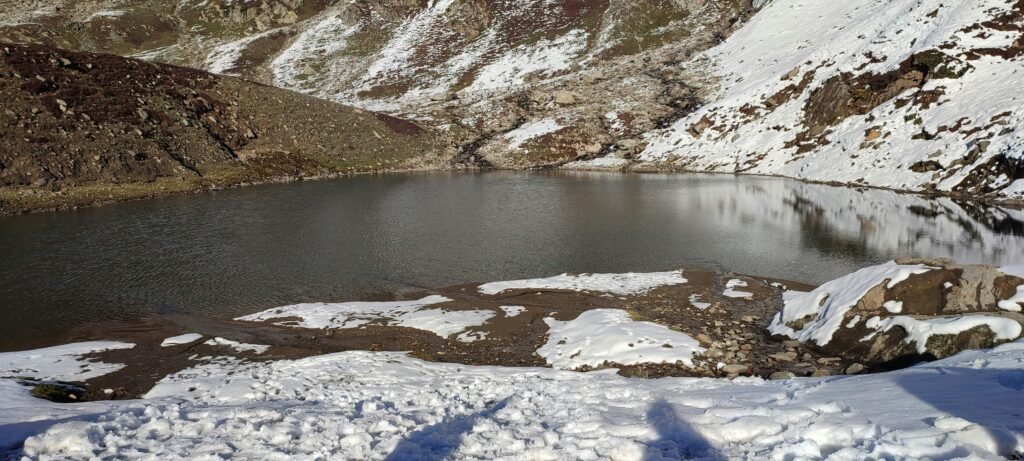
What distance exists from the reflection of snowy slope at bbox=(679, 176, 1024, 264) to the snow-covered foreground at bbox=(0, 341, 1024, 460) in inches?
823

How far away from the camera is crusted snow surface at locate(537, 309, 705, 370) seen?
49.1ft

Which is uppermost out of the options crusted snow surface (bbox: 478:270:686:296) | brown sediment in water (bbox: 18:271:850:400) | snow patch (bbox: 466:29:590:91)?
snow patch (bbox: 466:29:590:91)

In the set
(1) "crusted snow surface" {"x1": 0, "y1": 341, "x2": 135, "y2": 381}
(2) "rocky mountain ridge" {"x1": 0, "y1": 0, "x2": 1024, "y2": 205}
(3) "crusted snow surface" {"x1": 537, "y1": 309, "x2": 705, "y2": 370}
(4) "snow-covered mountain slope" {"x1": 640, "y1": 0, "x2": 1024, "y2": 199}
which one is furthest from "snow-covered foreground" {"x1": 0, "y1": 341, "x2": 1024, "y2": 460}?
(4) "snow-covered mountain slope" {"x1": 640, "y1": 0, "x2": 1024, "y2": 199}

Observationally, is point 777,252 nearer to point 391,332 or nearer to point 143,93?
point 391,332

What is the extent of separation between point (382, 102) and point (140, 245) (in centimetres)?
9480

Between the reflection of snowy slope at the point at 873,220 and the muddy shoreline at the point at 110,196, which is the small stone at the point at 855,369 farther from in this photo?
the muddy shoreline at the point at 110,196

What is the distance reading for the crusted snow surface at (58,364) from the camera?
528 inches

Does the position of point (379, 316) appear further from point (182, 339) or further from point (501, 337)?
point (182, 339)

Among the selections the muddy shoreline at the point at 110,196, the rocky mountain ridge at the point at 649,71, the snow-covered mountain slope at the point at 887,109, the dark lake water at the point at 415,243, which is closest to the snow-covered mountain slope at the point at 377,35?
the rocky mountain ridge at the point at 649,71

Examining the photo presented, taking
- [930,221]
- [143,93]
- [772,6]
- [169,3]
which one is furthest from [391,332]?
[169,3]

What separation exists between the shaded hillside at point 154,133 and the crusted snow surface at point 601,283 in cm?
4276

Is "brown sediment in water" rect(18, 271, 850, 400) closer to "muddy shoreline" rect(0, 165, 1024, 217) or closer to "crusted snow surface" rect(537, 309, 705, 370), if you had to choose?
"crusted snow surface" rect(537, 309, 705, 370)

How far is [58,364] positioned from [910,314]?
2278 cm

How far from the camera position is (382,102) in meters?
121
